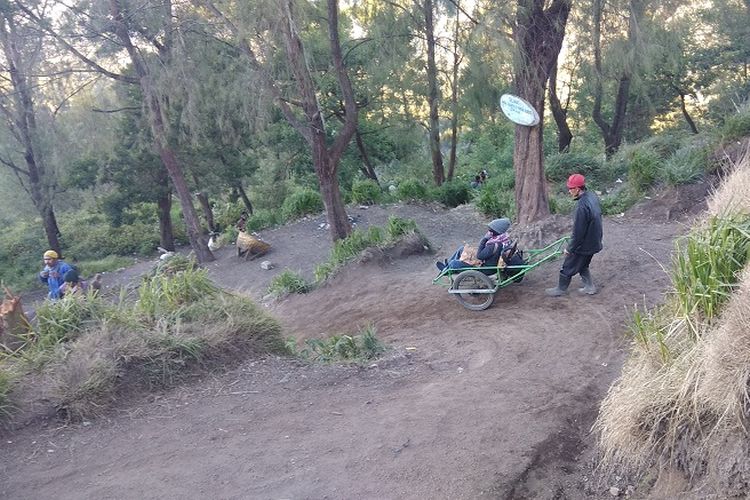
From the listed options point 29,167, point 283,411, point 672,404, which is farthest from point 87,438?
point 29,167

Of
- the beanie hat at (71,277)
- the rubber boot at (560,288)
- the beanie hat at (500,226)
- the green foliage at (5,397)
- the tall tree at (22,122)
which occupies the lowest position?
the rubber boot at (560,288)

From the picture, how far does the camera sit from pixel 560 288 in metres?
7.69

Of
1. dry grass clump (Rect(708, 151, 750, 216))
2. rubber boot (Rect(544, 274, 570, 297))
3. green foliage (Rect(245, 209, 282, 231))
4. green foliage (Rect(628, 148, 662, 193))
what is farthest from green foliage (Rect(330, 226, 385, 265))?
green foliage (Rect(245, 209, 282, 231))

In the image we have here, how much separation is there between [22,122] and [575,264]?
69.2 feet

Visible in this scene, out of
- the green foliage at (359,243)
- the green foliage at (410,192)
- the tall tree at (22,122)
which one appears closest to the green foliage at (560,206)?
the green foliage at (359,243)

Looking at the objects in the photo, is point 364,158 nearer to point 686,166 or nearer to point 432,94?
point 432,94

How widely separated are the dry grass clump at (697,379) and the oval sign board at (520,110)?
6.12m

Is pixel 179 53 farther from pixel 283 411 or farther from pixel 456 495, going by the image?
pixel 456 495

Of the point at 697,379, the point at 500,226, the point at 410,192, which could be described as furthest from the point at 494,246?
the point at 410,192

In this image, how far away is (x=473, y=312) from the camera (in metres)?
7.97

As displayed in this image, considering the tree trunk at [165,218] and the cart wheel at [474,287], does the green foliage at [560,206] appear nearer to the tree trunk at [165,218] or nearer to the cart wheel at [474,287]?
the cart wheel at [474,287]

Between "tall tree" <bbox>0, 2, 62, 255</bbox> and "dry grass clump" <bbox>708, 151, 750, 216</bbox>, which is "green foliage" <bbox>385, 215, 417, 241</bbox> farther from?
"tall tree" <bbox>0, 2, 62, 255</bbox>

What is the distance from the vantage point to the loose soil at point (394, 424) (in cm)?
383

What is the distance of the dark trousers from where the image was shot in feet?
24.1
